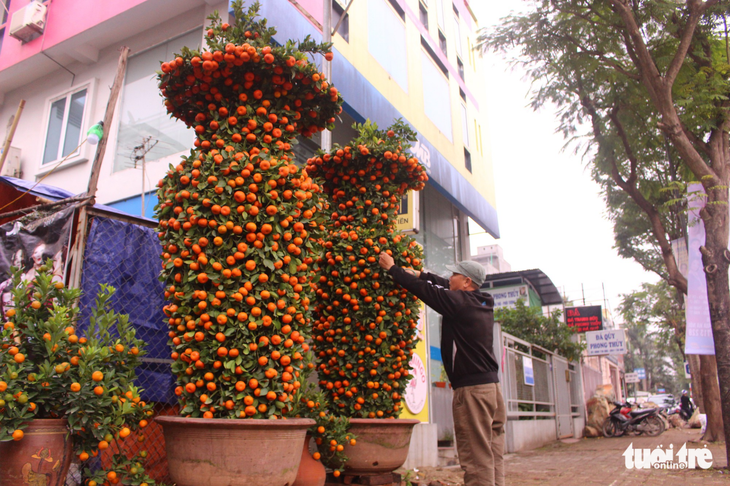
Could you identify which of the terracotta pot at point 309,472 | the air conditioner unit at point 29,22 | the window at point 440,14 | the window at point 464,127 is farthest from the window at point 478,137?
the terracotta pot at point 309,472

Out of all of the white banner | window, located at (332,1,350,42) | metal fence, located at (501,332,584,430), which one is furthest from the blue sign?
window, located at (332,1,350,42)

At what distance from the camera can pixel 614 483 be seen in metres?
6.49

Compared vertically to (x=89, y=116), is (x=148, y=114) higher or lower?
lower

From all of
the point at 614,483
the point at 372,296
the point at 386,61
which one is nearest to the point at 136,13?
the point at 386,61

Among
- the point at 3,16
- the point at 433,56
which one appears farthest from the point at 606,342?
the point at 3,16

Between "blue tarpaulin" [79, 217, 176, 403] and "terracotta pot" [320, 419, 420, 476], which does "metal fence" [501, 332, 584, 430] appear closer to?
"terracotta pot" [320, 419, 420, 476]

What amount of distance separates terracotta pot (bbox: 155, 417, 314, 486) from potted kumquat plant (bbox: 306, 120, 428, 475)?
116 centimetres

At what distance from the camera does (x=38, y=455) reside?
261cm

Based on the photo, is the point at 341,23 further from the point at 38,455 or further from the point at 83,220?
the point at 38,455

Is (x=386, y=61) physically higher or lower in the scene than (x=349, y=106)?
higher

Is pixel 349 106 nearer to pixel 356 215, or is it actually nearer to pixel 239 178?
pixel 356 215

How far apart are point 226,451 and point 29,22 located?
33.3 feet

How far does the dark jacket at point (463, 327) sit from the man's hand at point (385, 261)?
77 millimetres

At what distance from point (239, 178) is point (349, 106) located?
5.20 metres
